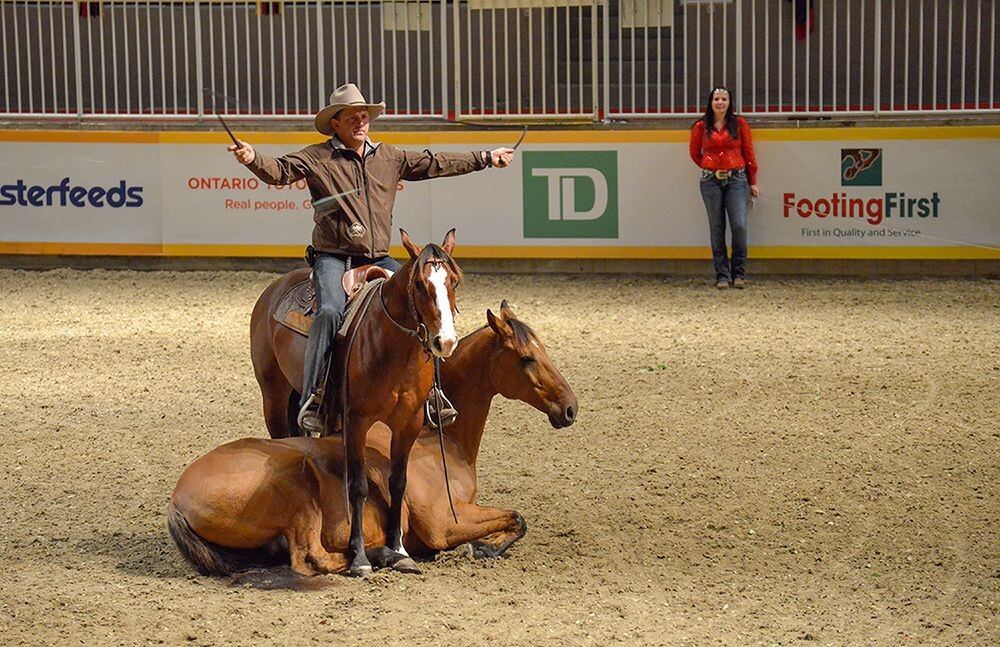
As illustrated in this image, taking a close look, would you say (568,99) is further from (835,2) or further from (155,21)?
(155,21)

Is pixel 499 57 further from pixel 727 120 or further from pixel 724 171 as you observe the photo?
pixel 724 171

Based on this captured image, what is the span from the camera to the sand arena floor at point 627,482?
6293mm

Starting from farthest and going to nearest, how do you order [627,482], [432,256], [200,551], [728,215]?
[728,215], [627,482], [200,551], [432,256]

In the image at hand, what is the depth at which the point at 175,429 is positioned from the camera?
32.7 feet

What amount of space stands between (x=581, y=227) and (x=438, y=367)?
9027 millimetres

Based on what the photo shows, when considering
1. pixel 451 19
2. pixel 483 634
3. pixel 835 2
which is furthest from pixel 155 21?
pixel 483 634

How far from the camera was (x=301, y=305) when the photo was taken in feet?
25.4

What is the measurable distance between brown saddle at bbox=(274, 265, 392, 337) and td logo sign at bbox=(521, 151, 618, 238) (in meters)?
8.33

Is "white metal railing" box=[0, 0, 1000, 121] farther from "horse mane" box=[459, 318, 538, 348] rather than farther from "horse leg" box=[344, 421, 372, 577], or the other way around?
"horse leg" box=[344, 421, 372, 577]

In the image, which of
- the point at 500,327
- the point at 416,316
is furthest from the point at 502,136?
the point at 416,316

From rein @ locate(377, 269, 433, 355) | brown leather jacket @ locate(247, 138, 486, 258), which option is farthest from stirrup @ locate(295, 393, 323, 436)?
brown leather jacket @ locate(247, 138, 486, 258)

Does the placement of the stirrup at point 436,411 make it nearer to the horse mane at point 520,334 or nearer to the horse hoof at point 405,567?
the horse mane at point 520,334

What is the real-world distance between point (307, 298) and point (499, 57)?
9.60 metres

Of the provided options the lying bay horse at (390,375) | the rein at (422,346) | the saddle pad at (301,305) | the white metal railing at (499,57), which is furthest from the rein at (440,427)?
the white metal railing at (499,57)
